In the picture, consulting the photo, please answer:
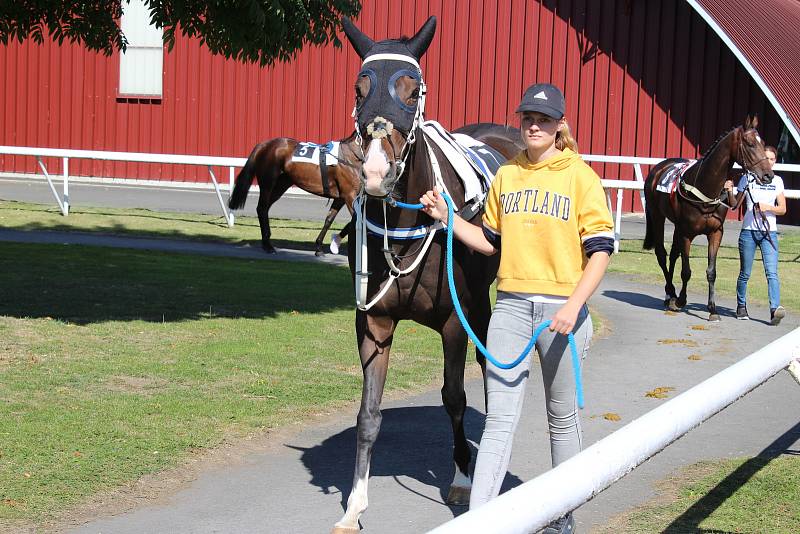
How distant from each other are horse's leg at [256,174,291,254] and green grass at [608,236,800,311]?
508 centimetres

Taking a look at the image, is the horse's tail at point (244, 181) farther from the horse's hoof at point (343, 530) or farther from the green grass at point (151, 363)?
the horse's hoof at point (343, 530)

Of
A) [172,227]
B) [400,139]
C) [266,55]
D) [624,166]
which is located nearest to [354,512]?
[400,139]

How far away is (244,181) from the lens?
1733 centimetres

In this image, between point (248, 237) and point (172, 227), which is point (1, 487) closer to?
point (248, 237)

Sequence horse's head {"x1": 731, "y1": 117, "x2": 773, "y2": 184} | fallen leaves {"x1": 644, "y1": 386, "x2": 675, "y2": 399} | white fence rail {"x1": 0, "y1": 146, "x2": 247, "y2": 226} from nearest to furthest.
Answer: fallen leaves {"x1": 644, "y1": 386, "x2": 675, "y2": 399} → horse's head {"x1": 731, "y1": 117, "x2": 773, "y2": 184} → white fence rail {"x1": 0, "y1": 146, "x2": 247, "y2": 226}

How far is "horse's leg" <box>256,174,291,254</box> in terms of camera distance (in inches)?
656

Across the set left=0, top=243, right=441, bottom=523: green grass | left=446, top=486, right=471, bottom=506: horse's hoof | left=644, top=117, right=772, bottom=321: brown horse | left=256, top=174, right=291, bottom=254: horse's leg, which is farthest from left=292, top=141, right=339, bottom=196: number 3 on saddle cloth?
left=446, top=486, right=471, bottom=506: horse's hoof

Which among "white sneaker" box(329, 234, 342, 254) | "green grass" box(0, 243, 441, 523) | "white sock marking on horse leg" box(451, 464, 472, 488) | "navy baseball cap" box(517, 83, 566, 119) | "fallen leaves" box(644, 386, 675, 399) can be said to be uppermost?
"navy baseball cap" box(517, 83, 566, 119)

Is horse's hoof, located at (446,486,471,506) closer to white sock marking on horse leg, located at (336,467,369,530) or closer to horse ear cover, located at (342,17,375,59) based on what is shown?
white sock marking on horse leg, located at (336,467,369,530)

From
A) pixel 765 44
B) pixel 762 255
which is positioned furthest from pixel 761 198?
pixel 765 44

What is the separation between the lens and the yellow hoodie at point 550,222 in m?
4.89

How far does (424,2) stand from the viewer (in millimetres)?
27594

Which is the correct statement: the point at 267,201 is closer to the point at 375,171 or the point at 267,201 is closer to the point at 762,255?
the point at 762,255

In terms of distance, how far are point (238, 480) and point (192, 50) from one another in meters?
24.7
